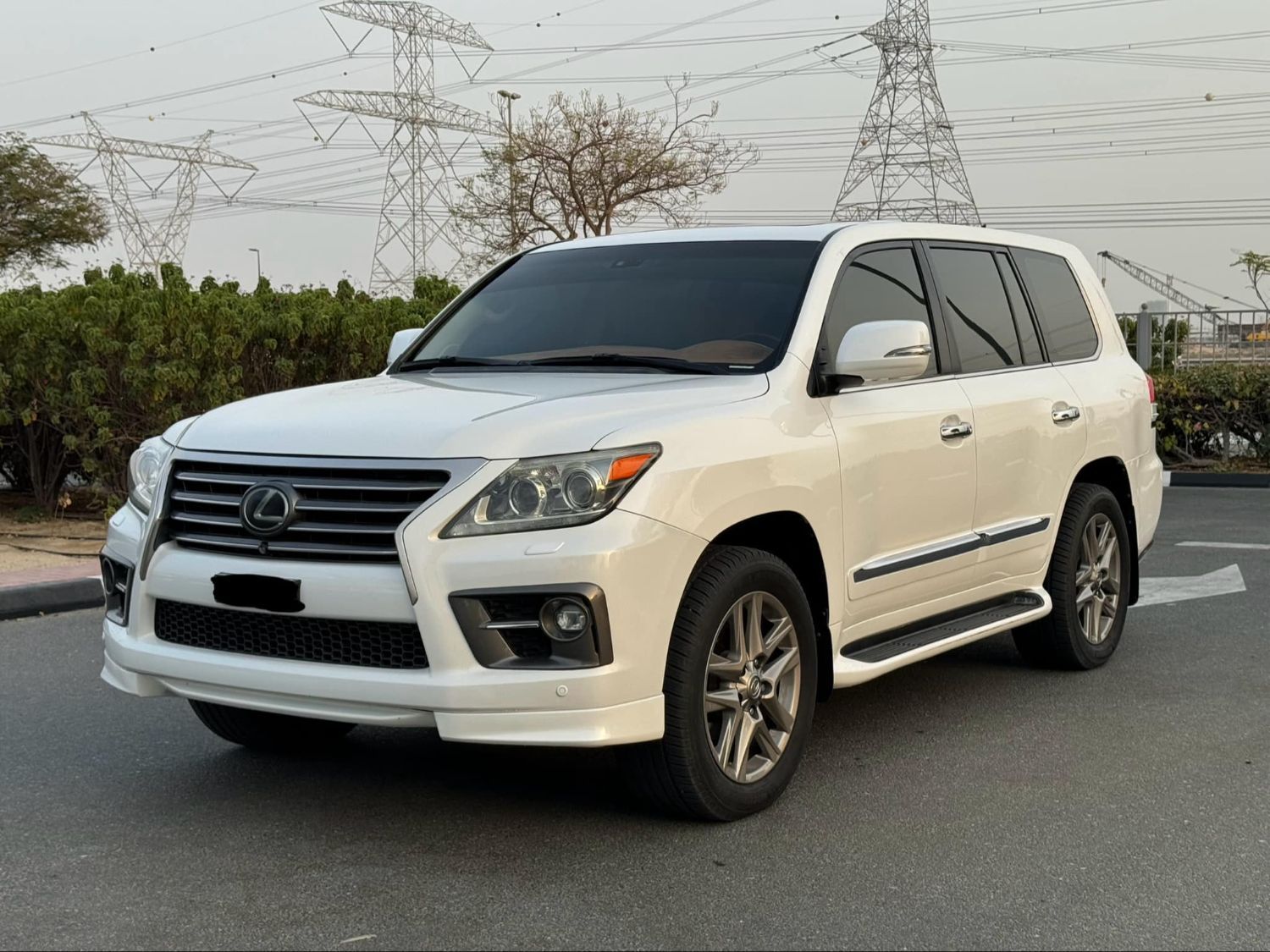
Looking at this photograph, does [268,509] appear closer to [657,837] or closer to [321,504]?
[321,504]

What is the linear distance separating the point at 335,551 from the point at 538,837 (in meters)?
1.04

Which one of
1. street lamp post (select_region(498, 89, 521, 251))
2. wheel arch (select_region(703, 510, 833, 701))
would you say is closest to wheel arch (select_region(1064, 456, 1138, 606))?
wheel arch (select_region(703, 510, 833, 701))

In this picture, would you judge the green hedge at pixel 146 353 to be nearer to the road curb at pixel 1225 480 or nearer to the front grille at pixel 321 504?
the front grille at pixel 321 504

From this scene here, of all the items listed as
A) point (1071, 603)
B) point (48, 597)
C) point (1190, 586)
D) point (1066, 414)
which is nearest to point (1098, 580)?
point (1071, 603)

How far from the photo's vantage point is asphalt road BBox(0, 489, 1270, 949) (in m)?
3.63

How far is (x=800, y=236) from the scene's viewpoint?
213 inches

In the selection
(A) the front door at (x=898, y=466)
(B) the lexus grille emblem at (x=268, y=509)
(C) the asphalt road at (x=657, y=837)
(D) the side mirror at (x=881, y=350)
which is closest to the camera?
(C) the asphalt road at (x=657, y=837)

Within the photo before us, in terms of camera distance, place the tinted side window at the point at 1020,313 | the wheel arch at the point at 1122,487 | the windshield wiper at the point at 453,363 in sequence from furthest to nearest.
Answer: the wheel arch at the point at 1122,487 → the tinted side window at the point at 1020,313 → the windshield wiper at the point at 453,363

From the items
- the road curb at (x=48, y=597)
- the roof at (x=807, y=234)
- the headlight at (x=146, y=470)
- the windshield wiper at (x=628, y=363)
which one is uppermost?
the roof at (x=807, y=234)

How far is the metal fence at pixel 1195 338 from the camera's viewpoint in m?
18.2

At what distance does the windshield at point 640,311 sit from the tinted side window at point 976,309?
800 mm

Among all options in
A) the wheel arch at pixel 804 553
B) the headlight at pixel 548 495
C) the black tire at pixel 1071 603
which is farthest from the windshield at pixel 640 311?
the black tire at pixel 1071 603

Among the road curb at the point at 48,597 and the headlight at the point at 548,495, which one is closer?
the headlight at the point at 548,495

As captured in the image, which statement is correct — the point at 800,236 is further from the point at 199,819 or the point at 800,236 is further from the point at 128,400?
the point at 128,400
